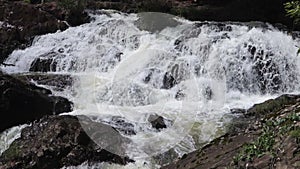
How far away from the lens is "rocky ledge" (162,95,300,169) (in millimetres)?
4488

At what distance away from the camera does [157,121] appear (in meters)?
9.12

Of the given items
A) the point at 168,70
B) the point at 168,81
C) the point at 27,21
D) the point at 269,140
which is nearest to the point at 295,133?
the point at 269,140

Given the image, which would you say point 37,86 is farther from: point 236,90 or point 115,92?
point 236,90

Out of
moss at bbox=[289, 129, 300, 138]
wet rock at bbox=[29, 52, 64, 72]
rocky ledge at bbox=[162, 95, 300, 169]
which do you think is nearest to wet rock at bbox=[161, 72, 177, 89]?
wet rock at bbox=[29, 52, 64, 72]

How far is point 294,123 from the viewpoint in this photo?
5.12m

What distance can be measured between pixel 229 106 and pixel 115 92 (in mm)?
2824

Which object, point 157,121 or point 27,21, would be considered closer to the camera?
point 157,121

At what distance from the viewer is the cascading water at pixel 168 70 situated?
9.21m

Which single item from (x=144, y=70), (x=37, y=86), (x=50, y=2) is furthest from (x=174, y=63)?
(x=50, y=2)

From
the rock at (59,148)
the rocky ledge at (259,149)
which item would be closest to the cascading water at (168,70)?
the rock at (59,148)

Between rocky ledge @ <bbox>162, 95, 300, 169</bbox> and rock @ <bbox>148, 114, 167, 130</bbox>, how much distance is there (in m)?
1.92

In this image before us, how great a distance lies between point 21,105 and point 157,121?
9.26ft

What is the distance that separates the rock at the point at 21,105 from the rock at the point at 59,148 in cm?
122

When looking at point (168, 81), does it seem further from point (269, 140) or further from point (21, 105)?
point (269, 140)
